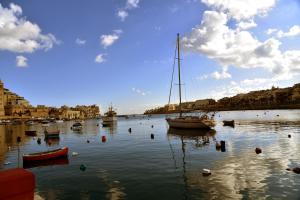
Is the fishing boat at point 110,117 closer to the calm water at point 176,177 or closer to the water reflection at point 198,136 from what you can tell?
the water reflection at point 198,136

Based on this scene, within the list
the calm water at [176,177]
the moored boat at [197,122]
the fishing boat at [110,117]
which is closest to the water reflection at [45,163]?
the calm water at [176,177]

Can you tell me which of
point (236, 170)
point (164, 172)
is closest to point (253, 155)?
point (236, 170)

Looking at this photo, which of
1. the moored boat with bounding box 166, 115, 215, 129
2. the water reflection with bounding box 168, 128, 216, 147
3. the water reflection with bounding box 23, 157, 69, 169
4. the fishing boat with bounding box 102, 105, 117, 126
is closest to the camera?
the water reflection with bounding box 23, 157, 69, 169

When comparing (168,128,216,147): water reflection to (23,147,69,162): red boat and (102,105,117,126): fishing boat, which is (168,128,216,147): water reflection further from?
(102,105,117,126): fishing boat

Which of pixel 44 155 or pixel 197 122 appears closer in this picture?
pixel 44 155

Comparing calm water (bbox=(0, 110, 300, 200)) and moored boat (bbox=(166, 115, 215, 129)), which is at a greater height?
moored boat (bbox=(166, 115, 215, 129))

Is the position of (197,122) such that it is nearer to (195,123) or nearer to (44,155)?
(195,123)

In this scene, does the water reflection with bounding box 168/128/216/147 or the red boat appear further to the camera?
the water reflection with bounding box 168/128/216/147

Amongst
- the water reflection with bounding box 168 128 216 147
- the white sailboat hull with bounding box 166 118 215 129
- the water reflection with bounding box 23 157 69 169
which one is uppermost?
the white sailboat hull with bounding box 166 118 215 129

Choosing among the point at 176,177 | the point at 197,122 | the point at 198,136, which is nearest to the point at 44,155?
the point at 176,177

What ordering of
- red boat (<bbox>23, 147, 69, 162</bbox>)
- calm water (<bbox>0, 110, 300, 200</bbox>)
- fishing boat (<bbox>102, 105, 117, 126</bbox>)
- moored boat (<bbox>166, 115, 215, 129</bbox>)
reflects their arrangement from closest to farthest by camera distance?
calm water (<bbox>0, 110, 300, 200</bbox>) < red boat (<bbox>23, 147, 69, 162</bbox>) < moored boat (<bbox>166, 115, 215, 129</bbox>) < fishing boat (<bbox>102, 105, 117, 126</bbox>)

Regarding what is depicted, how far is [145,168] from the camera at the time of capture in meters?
24.6

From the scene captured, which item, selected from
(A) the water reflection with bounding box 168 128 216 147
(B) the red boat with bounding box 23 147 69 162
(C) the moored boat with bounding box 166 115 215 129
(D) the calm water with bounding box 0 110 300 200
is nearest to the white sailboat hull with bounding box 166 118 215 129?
(C) the moored boat with bounding box 166 115 215 129

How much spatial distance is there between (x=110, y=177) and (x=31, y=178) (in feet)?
→ 44.4
